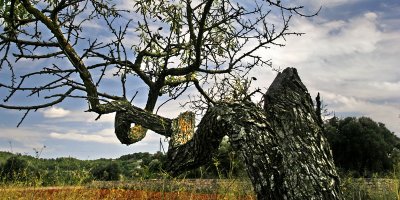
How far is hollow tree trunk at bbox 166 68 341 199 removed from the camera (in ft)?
12.2

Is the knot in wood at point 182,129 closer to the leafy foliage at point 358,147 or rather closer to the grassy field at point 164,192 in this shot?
the grassy field at point 164,192

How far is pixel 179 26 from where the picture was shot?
25.1 ft

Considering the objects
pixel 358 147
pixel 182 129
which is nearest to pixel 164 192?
pixel 182 129

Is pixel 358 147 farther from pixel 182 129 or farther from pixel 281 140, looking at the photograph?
pixel 281 140

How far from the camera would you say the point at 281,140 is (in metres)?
4.02

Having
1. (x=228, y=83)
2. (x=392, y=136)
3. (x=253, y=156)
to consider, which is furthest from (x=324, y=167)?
(x=392, y=136)

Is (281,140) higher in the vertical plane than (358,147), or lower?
lower

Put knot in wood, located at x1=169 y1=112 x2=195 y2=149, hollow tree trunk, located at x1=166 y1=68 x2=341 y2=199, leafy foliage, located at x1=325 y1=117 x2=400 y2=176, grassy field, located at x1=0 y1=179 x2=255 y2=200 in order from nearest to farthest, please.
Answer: hollow tree trunk, located at x1=166 y1=68 x2=341 y2=199 < knot in wood, located at x1=169 y1=112 x2=195 y2=149 < grassy field, located at x1=0 y1=179 x2=255 y2=200 < leafy foliage, located at x1=325 y1=117 x2=400 y2=176

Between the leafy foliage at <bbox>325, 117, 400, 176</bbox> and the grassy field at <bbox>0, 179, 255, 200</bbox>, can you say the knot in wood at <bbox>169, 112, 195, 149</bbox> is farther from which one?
the leafy foliage at <bbox>325, 117, 400, 176</bbox>

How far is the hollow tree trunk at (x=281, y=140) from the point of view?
3732 millimetres

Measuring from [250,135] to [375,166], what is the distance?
20.1 meters

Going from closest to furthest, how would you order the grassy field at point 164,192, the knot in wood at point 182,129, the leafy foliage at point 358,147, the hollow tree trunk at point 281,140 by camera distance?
the hollow tree trunk at point 281,140
the knot in wood at point 182,129
the grassy field at point 164,192
the leafy foliage at point 358,147

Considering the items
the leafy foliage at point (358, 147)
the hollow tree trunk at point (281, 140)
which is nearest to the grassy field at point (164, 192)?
the hollow tree trunk at point (281, 140)

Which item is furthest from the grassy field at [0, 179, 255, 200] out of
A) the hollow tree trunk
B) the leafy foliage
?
the leafy foliage
